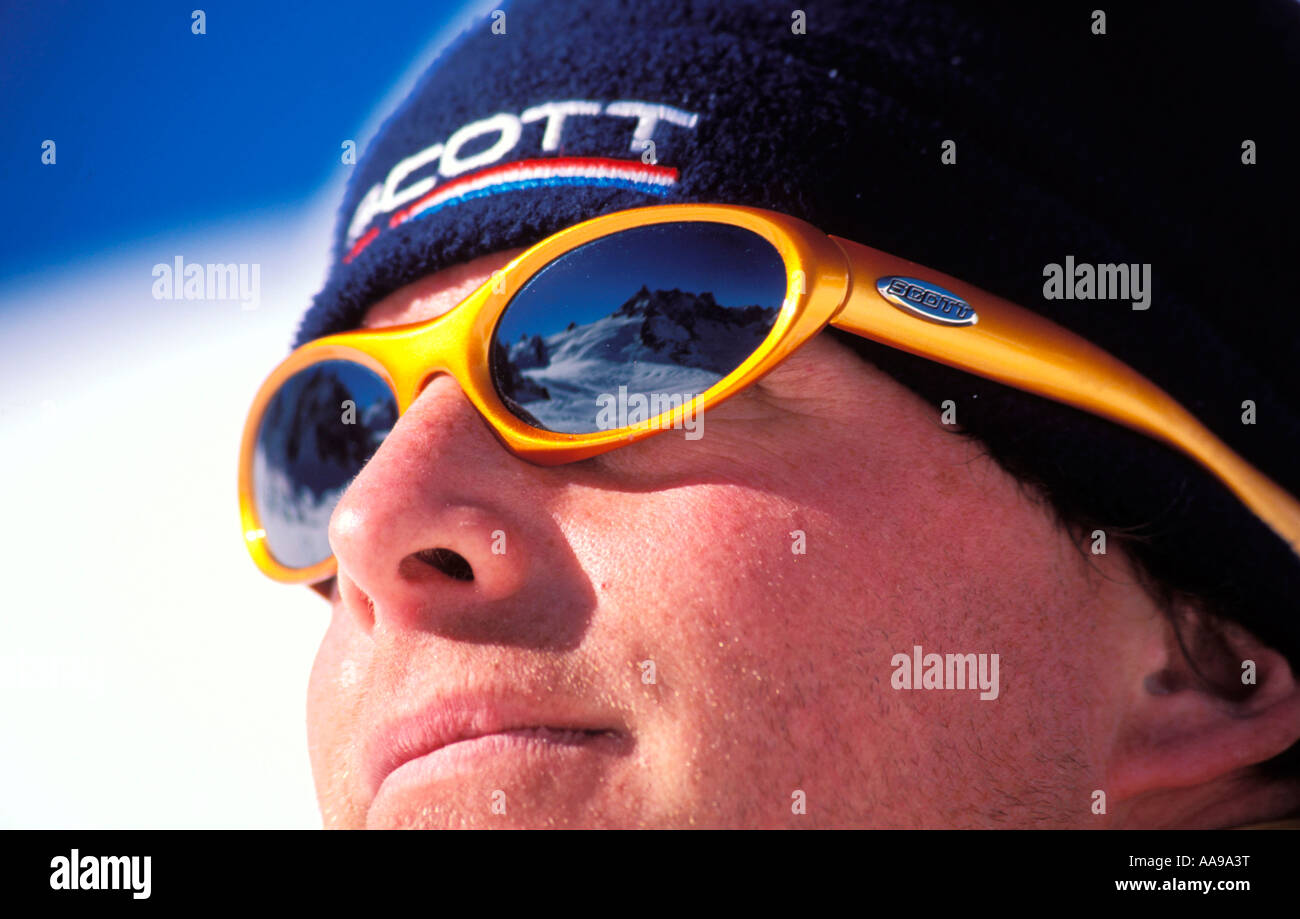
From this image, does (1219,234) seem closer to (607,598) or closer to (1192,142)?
(1192,142)

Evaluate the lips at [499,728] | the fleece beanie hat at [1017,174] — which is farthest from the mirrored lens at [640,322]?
the lips at [499,728]

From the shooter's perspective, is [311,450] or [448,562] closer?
[448,562]

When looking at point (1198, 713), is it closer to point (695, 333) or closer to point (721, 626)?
point (721, 626)

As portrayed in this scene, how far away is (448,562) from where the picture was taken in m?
1.30

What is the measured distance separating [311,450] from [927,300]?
106cm

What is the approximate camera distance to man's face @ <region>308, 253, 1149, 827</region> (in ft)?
3.92

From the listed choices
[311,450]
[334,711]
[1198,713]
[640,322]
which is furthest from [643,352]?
[1198,713]

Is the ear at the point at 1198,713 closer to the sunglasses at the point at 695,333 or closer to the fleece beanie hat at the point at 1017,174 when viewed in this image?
the fleece beanie hat at the point at 1017,174

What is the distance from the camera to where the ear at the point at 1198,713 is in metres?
1.46

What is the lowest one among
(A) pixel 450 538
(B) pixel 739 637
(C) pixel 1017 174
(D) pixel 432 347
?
(B) pixel 739 637

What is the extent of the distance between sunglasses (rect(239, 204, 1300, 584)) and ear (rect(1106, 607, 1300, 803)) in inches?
7.5

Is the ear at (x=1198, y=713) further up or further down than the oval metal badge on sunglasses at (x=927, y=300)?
further down
